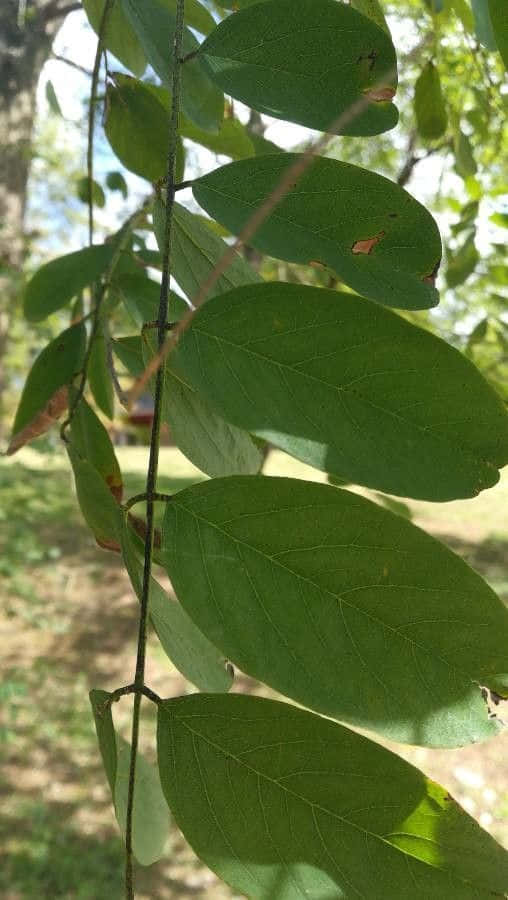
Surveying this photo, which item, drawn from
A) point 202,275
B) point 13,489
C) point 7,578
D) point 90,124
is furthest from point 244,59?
point 13,489

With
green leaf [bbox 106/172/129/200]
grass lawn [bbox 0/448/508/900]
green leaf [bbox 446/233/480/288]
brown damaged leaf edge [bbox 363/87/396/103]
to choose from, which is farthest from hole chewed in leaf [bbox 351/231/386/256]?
green leaf [bbox 106/172/129/200]

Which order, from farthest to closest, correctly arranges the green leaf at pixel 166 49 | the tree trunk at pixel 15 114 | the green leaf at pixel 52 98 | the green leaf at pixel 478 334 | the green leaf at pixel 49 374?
1. the tree trunk at pixel 15 114
2. the green leaf at pixel 478 334
3. the green leaf at pixel 52 98
4. the green leaf at pixel 49 374
5. the green leaf at pixel 166 49

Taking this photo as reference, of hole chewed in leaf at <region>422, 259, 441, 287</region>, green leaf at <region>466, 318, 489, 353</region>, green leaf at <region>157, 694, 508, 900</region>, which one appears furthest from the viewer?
green leaf at <region>466, 318, 489, 353</region>

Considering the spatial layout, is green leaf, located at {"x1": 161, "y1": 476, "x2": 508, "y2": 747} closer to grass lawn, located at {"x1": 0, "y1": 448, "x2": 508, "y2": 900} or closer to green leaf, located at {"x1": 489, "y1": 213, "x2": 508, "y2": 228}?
grass lawn, located at {"x1": 0, "y1": 448, "x2": 508, "y2": 900}

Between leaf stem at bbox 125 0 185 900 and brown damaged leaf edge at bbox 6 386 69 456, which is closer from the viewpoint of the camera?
leaf stem at bbox 125 0 185 900

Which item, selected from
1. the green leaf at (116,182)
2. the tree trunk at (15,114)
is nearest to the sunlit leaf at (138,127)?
the green leaf at (116,182)

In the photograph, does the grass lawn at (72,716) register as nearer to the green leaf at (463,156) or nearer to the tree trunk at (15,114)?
the green leaf at (463,156)

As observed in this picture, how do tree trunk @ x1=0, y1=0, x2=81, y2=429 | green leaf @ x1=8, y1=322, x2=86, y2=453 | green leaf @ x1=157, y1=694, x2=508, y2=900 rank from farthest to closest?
tree trunk @ x1=0, y1=0, x2=81, y2=429, green leaf @ x1=8, y1=322, x2=86, y2=453, green leaf @ x1=157, y1=694, x2=508, y2=900
